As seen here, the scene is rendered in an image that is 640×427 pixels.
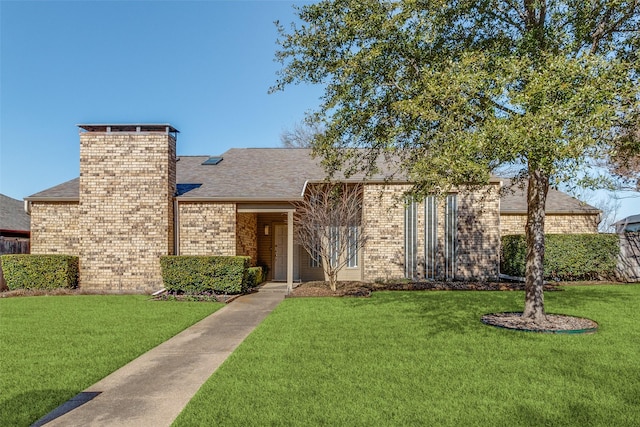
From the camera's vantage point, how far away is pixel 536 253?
322 inches

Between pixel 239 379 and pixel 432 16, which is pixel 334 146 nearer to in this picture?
pixel 432 16

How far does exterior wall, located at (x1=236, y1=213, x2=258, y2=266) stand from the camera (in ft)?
46.3

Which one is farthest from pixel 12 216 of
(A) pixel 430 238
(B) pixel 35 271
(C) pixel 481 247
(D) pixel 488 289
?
(D) pixel 488 289

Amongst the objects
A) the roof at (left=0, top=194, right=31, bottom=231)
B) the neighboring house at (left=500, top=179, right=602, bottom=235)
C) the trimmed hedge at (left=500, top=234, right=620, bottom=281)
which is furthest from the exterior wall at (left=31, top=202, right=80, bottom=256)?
the neighboring house at (left=500, top=179, right=602, bottom=235)

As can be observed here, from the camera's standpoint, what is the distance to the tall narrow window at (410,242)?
15.1m

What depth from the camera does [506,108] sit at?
6.99 metres

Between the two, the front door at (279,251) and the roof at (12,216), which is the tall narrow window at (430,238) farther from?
the roof at (12,216)

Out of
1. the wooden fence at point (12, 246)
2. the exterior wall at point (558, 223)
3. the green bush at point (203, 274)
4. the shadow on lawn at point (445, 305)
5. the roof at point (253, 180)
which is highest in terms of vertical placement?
the roof at point (253, 180)

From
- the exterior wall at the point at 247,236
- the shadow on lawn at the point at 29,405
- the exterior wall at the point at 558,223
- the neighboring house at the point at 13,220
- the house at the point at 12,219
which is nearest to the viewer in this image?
the shadow on lawn at the point at 29,405

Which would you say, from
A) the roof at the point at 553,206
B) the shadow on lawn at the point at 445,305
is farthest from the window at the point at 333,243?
the roof at the point at 553,206

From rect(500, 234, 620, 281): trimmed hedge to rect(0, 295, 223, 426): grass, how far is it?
453 inches

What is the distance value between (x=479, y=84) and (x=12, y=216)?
26090mm

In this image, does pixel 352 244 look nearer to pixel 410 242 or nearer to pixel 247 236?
pixel 410 242

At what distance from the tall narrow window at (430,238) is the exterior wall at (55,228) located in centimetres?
1216
